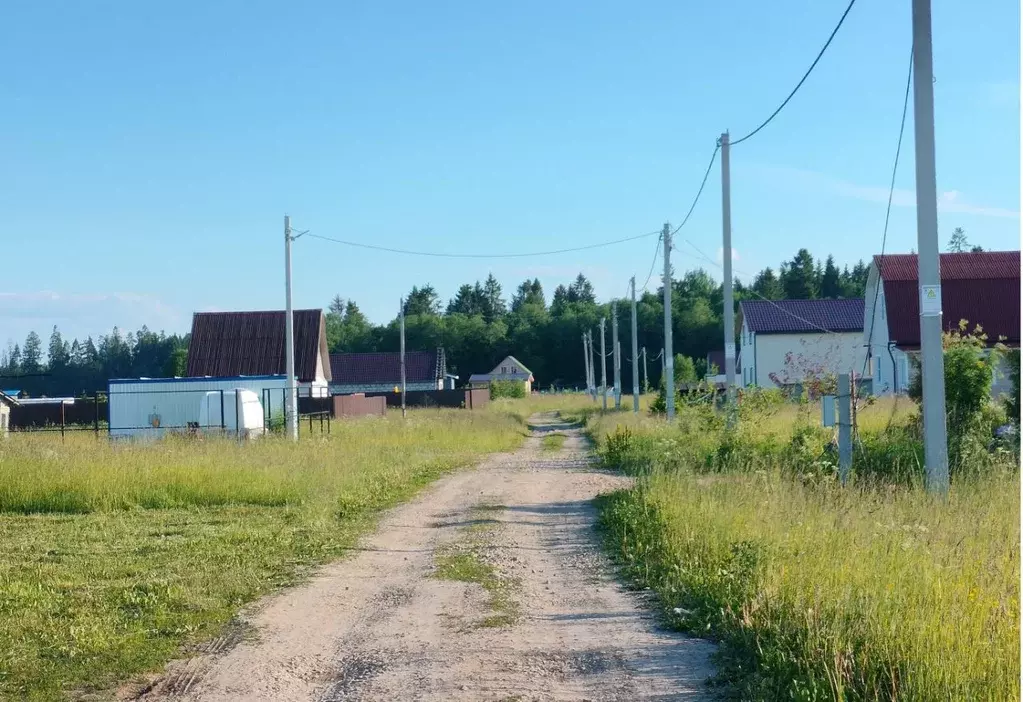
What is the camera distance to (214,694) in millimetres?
5609

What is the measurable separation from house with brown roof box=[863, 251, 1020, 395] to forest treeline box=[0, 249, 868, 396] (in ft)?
162

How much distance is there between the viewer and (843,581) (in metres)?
6.31

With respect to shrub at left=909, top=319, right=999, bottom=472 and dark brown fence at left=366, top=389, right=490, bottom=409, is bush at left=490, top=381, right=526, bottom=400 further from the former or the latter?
shrub at left=909, top=319, right=999, bottom=472

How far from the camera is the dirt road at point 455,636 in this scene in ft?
18.5

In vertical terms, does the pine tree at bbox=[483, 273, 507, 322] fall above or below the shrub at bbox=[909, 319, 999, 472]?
above

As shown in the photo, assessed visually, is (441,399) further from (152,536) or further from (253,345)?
(152,536)

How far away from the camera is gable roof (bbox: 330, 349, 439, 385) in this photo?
88.2 metres

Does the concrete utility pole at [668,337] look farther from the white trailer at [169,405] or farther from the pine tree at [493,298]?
the pine tree at [493,298]

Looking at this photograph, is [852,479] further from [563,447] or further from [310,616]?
[563,447]

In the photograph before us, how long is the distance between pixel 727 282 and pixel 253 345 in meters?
42.0

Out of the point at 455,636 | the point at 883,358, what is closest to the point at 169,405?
the point at 883,358

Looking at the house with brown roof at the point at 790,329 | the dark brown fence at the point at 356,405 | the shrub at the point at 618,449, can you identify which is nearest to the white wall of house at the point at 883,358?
the house with brown roof at the point at 790,329

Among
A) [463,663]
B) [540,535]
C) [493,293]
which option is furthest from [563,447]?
[493,293]

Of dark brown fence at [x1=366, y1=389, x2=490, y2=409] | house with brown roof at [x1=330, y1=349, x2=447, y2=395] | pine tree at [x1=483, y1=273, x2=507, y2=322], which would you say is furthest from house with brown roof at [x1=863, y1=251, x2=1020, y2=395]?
pine tree at [x1=483, y1=273, x2=507, y2=322]
